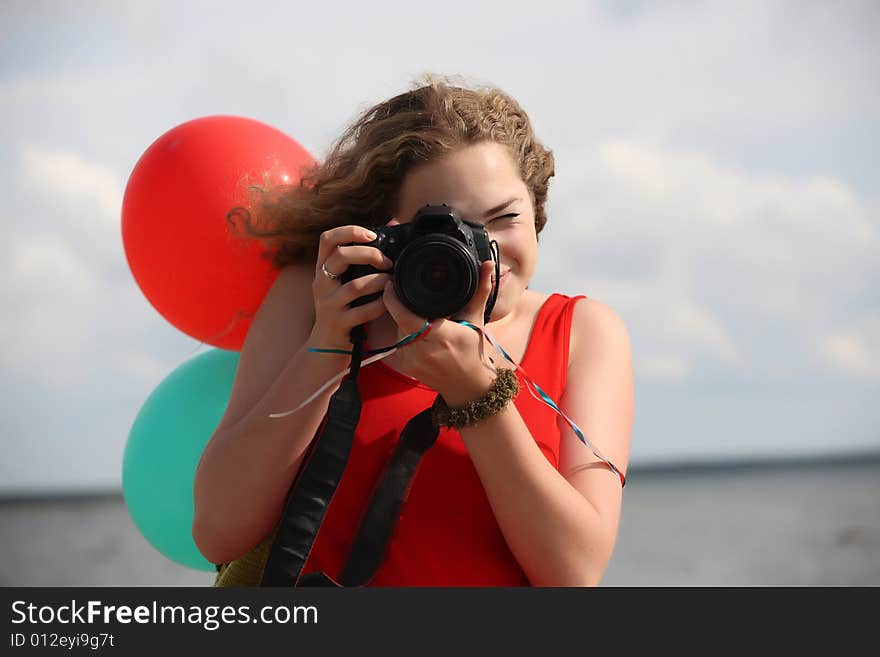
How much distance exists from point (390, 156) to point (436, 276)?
1.01 ft

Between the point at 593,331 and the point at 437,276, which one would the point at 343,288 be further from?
the point at 593,331

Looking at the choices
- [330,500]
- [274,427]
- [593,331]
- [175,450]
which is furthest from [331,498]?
[175,450]

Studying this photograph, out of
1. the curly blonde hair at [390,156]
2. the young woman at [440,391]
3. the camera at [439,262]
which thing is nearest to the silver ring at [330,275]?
the young woman at [440,391]

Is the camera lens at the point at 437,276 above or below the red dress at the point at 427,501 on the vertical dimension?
above

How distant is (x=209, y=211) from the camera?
190cm

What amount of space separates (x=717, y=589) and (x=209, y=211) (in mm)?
1266

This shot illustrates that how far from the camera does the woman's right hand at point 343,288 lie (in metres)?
1.38

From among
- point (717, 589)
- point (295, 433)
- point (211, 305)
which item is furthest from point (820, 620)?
point (211, 305)

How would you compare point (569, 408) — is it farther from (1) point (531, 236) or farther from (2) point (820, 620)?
(2) point (820, 620)

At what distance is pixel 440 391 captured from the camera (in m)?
1.33

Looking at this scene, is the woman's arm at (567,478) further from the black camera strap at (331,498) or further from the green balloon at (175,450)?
the green balloon at (175,450)

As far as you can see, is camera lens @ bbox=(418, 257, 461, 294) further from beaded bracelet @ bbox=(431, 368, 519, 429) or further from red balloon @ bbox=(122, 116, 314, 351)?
red balloon @ bbox=(122, 116, 314, 351)

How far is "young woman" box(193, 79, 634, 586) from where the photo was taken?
1328mm

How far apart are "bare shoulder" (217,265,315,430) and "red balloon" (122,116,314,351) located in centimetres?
29
